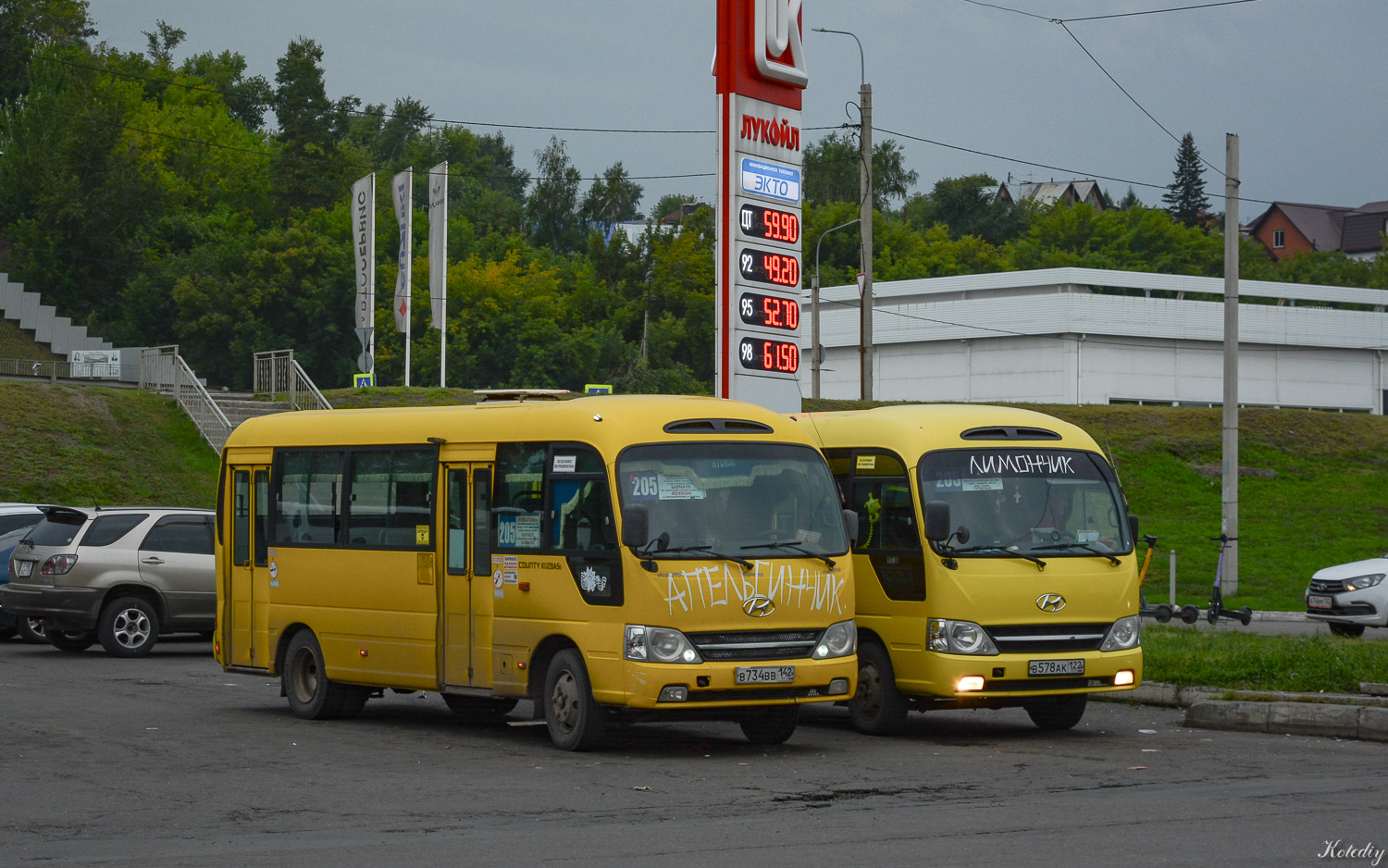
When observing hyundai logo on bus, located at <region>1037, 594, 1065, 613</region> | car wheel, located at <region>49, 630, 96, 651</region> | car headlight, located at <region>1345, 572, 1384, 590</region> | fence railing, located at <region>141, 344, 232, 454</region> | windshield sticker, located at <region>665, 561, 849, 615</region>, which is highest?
fence railing, located at <region>141, 344, 232, 454</region>

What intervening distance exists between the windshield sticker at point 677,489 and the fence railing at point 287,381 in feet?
88.0

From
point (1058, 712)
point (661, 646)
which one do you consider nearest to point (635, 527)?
point (661, 646)

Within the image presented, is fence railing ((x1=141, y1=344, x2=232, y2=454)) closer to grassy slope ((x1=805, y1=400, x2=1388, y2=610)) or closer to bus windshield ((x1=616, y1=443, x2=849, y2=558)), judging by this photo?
grassy slope ((x1=805, y1=400, x2=1388, y2=610))

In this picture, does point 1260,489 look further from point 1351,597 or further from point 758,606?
point 758,606

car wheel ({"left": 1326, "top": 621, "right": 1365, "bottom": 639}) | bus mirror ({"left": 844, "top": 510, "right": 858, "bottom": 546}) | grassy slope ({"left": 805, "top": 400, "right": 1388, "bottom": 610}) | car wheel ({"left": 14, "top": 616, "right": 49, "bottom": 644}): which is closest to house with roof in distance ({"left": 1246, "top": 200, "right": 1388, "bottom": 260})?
grassy slope ({"left": 805, "top": 400, "right": 1388, "bottom": 610})

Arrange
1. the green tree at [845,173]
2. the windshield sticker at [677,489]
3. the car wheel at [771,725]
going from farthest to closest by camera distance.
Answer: the green tree at [845,173] < the car wheel at [771,725] < the windshield sticker at [677,489]

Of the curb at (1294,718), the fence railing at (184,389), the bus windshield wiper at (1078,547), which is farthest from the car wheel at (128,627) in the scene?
the fence railing at (184,389)

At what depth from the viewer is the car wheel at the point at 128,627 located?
65.3 feet

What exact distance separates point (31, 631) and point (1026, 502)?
15233mm

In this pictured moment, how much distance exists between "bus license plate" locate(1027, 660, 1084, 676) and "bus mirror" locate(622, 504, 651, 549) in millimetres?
3234

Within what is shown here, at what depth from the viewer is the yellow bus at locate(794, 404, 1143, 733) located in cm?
1214

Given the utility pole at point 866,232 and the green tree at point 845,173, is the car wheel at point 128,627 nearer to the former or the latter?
the utility pole at point 866,232

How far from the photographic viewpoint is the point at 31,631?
72.3 ft

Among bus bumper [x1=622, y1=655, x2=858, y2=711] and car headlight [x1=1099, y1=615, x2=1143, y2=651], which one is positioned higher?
car headlight [x1=1099, y1=615, x2=1143, y2=651]
